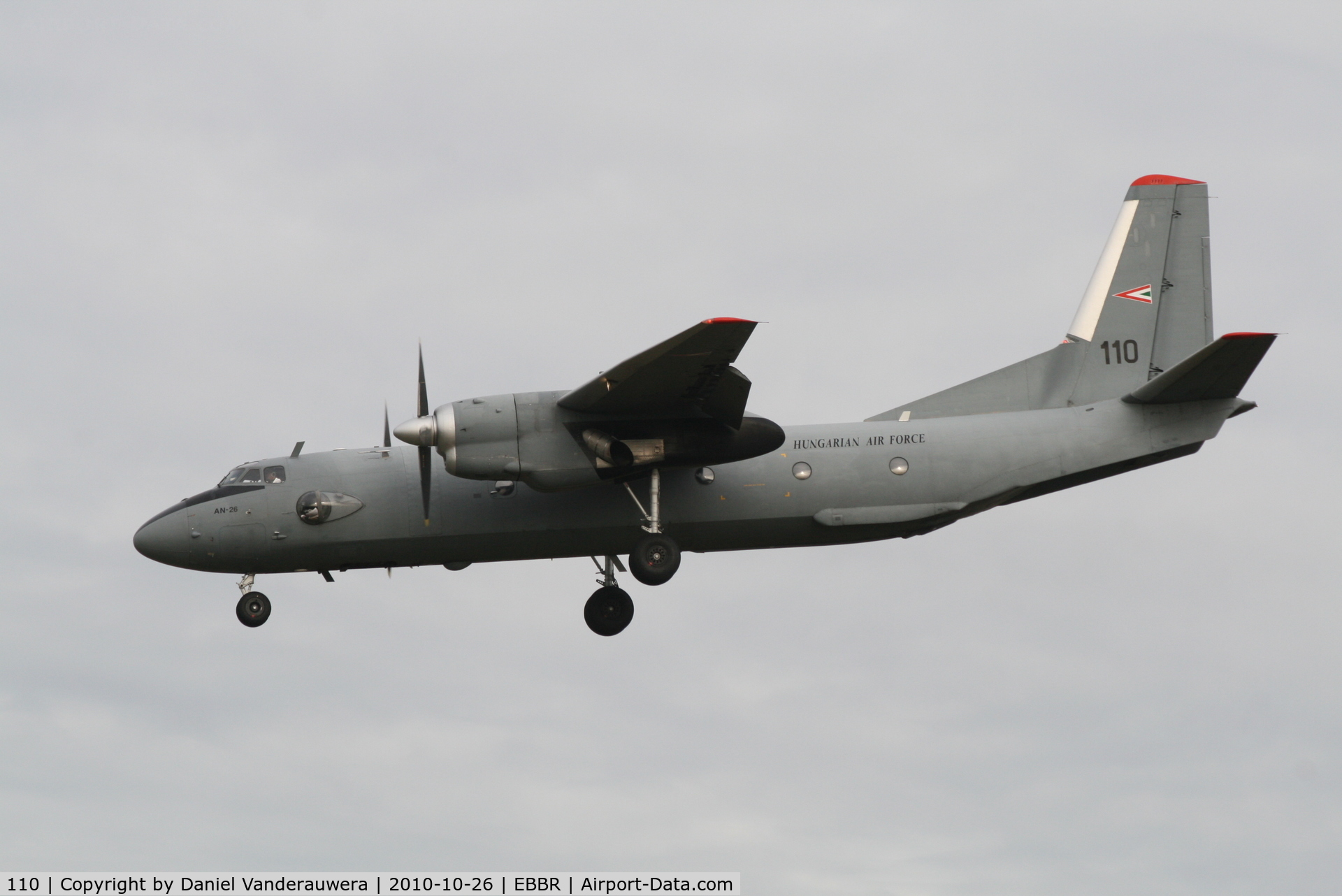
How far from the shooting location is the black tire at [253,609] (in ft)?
78.8

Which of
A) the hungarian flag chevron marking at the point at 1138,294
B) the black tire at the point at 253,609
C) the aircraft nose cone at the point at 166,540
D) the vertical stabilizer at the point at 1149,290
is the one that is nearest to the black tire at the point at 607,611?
the black tire at the point at 253,609

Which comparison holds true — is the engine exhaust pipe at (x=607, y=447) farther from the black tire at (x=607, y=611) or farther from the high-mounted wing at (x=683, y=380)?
the black tire at (x=607, y=611)

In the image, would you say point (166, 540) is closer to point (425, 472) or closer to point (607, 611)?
point (425, 472)

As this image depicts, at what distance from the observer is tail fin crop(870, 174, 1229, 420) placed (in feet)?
85.7

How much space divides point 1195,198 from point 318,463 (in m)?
16.6

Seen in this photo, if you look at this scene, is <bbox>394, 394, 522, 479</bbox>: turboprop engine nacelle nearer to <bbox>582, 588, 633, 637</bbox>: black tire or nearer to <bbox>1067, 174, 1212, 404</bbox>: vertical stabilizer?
<bbox>582, 588, 633, 637</bbox>: black tire

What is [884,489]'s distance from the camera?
23.8 metres

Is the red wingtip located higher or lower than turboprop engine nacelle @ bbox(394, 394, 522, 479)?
higher

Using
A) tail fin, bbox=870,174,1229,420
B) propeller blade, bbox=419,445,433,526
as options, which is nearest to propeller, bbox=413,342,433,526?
propeller blade, bbox=419,445,433,526

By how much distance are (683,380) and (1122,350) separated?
9.62 m

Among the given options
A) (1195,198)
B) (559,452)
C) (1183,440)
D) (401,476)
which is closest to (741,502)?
(559,452)

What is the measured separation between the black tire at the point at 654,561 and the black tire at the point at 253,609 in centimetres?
606

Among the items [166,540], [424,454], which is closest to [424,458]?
[424,454]

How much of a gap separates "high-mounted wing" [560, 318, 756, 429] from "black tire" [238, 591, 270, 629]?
6233 millimetres
